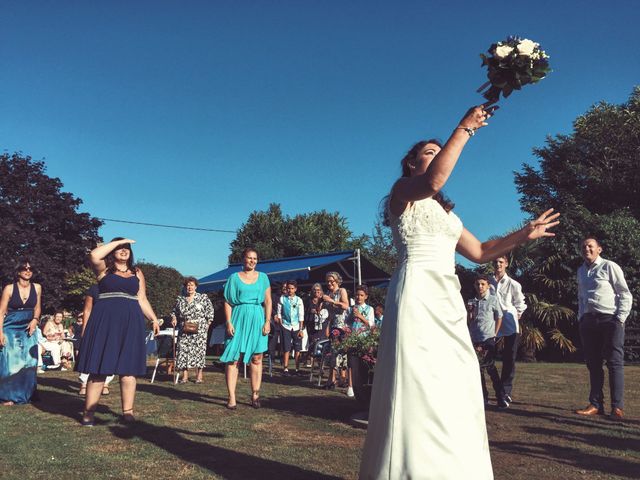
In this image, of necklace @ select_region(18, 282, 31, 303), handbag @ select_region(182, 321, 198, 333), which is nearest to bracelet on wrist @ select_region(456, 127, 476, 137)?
necklace @ select_region(18, 282, 31, 303)

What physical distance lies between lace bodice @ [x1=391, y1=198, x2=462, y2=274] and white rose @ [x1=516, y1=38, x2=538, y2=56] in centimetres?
98

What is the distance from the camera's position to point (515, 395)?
9406mm

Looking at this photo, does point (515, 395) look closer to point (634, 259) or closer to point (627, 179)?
point (634, 259)

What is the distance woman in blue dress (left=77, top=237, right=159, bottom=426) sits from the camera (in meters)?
6.45

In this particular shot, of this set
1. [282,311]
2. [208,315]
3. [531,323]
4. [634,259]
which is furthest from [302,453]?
[634,259]

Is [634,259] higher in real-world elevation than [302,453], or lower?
higher

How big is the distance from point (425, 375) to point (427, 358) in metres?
0.09

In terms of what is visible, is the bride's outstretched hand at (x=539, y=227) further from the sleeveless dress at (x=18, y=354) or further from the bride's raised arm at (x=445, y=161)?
the sleeveless dress at (x=18, y=354)

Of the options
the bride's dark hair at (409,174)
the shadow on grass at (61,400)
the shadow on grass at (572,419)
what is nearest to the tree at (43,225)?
the shadow on grass at (61,400)

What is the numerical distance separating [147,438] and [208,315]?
22.0 ft

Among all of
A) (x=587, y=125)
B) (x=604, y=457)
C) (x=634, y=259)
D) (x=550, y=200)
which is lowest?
(x=604, y=457)

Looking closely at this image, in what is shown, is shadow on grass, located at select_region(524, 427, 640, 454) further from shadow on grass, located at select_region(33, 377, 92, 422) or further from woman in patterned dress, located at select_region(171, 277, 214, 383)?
woman in patterned dress, located at select_region(171, 277, 214, 383)

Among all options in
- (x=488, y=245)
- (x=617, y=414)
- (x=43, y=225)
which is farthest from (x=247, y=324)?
(x=43, y=225)

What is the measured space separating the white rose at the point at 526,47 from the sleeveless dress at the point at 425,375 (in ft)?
3.21
